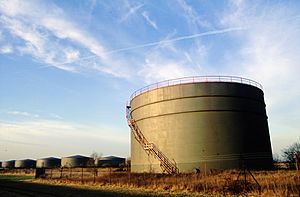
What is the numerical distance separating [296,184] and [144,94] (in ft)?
57.7

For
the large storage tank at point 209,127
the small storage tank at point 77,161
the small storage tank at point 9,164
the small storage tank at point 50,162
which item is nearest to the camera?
the large storage tank at point 209,127

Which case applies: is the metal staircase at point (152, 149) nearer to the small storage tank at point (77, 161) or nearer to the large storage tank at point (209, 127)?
the large storage tank at point (209, 127)

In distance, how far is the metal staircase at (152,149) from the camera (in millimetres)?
25219

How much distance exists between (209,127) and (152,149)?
586 cm

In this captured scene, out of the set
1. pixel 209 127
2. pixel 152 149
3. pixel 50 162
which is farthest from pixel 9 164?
pixel 209 127

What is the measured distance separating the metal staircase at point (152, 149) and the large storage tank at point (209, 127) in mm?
362

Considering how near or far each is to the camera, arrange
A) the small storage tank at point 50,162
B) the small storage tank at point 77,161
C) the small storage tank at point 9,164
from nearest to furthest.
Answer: the small storage tank at point 77,161, the small storage tank at point 50,162, the small storage tank at point 9,164

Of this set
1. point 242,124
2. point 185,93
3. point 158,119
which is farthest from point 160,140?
point 242,124

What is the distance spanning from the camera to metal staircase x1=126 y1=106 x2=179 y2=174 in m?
25.2

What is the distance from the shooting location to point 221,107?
25000mm

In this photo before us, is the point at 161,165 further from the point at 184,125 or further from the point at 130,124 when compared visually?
the point at 130,124

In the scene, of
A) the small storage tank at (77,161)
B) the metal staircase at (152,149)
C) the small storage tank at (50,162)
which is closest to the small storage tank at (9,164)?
the small storage tank at (50,162)

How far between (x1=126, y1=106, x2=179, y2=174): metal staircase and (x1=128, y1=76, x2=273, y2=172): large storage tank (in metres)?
0.36

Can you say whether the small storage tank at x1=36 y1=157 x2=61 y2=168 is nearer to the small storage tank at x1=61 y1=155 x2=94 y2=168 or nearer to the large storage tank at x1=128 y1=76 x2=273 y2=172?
the small storage tank at x1=61 y1=155 x2=94 y2=168
